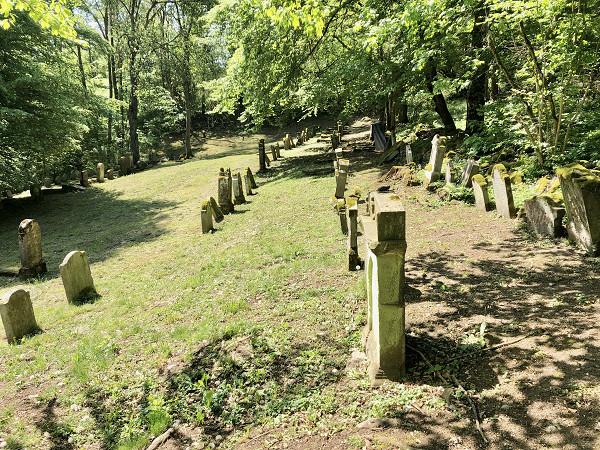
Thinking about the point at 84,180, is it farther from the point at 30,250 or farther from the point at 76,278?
the point at 76,278

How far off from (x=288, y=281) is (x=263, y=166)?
47.8 feet

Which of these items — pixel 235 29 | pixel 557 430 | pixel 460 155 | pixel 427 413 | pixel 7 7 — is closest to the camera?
pixel 557 430

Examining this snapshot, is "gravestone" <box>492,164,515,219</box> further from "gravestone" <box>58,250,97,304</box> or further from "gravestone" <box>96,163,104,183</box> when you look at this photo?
"gravestone" <box>96,163,104,183</box>

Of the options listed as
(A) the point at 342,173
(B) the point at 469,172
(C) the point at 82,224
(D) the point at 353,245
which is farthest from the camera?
(C) the point at 82,224

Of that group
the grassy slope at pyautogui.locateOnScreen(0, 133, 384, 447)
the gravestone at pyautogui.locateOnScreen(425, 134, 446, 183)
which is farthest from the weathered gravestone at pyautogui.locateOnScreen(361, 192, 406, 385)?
the gravestone at pyautogui.locateOnScreen(425, 134, 446, 183)

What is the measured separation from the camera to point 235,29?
17.0 meters

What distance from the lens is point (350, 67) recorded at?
15492mm

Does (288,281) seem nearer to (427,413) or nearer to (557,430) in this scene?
(427,413)

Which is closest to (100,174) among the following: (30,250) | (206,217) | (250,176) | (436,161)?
(250,176)

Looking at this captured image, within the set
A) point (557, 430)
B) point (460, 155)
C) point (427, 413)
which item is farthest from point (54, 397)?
point (460, 155)

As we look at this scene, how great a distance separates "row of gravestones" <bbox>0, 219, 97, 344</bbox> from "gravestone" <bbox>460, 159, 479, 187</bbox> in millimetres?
9094

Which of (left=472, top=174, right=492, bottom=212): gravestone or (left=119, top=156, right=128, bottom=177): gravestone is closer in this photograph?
(left=472, top=174, right=492, bottom=212): gravestone

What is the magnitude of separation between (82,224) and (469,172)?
14.1 m

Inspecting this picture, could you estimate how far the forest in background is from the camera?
820cm
